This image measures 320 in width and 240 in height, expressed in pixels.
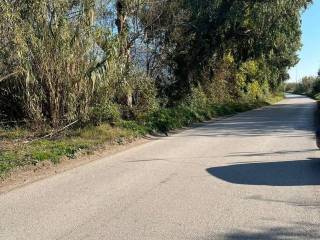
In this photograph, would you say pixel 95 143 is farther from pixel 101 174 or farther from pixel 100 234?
pixel 100 234

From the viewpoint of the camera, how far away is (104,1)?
17531 millimetres

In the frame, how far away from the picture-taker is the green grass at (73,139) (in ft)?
36.4

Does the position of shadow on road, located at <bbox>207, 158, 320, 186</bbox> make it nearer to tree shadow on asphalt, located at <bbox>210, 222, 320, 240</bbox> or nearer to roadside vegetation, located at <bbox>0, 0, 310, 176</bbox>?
tree shadow on asphalt, located at <bbox>210, 222, 320, 240</bbox>

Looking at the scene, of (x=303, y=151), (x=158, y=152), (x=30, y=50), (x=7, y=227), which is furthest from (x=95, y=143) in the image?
(x=7, y=227)

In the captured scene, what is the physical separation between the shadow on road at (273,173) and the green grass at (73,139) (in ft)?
12.8

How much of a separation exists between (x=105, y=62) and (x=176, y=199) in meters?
8.60

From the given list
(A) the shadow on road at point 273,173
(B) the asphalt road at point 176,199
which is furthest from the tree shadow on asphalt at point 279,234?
(A) the shadow on road at point 273,173

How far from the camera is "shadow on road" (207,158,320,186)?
9.05 m

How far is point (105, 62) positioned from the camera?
15.6 m

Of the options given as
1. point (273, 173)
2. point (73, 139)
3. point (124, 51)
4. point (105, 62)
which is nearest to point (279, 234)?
point (273, 173)

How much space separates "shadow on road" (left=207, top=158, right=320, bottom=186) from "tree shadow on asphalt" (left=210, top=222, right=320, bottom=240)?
2.66 meters

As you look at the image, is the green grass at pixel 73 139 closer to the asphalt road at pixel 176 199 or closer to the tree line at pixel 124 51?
the tree line at pixel 124 51

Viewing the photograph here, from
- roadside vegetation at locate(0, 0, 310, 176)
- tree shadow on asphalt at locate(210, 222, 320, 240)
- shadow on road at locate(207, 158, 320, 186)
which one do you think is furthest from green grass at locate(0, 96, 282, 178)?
tree shadow on asphalt at locate(210, 222, 320, 240)

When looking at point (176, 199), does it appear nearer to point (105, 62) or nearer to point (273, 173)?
point (273, 173)
